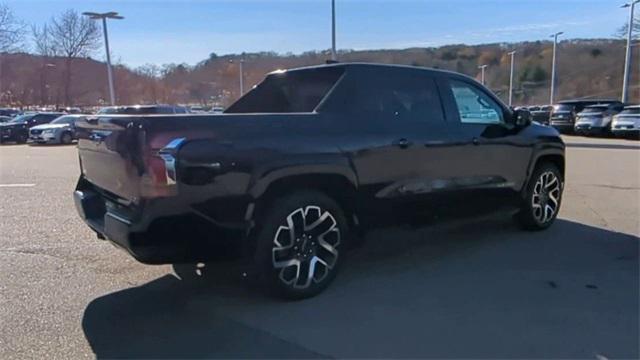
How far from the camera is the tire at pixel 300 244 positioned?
12.5ft

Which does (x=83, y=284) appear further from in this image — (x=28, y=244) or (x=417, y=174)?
(x=417, y=174)

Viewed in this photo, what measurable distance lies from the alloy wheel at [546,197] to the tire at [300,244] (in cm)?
298

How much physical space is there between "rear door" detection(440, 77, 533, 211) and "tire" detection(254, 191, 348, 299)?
5.18 ft

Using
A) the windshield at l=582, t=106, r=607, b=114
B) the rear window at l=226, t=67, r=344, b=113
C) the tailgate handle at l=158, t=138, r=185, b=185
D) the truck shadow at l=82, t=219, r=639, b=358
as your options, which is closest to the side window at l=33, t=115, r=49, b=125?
the rear window at l=226, t=67, r=344, b=113

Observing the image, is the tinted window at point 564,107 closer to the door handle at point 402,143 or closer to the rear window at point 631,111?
the rear window at point 631,111

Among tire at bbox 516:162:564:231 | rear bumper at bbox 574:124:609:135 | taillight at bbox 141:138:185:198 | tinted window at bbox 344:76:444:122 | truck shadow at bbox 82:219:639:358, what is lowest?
rear bumper at bbox 574:124:609:135

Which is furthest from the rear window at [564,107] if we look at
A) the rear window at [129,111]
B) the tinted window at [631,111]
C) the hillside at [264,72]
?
the rear window at [129,111]

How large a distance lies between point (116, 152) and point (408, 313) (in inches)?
95.1

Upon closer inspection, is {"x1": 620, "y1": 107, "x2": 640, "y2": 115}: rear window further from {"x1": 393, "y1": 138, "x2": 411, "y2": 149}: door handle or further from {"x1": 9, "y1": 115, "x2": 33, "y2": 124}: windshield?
{"x1": 9, "y1": 115, "x2": 33, "y2": 124}: windshield

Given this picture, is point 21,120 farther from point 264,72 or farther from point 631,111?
point 631,111

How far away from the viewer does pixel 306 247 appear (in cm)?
407

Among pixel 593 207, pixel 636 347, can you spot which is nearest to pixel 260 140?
pixel 636 347

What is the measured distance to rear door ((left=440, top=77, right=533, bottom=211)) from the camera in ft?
16.7

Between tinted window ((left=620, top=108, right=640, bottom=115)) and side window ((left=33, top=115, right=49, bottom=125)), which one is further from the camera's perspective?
side window ((left=33, top=115, right=49, bottom=125))
